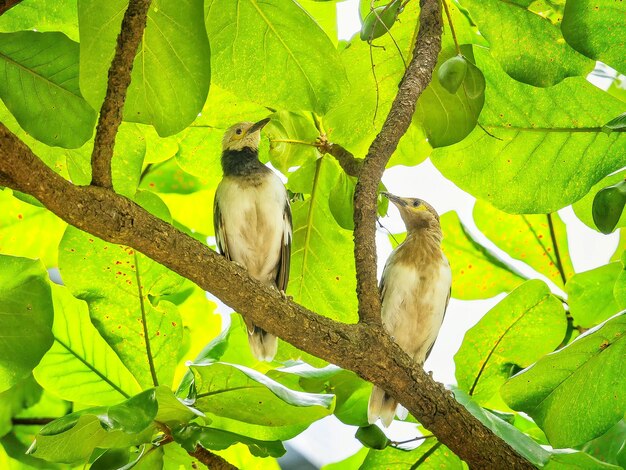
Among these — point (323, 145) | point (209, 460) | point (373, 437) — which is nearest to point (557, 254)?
point (323, 145)

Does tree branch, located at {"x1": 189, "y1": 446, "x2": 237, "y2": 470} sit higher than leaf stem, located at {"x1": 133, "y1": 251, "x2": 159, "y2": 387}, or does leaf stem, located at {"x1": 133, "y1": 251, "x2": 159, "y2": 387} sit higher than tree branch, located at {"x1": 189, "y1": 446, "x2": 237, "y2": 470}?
leaf stem, located at {"x1": 133, "y1": 251, "x2": 159, "y2": 387}

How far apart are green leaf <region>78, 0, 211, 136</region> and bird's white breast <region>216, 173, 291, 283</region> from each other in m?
0.95

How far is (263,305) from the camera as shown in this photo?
99 cm

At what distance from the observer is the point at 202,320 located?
1883 millimetres

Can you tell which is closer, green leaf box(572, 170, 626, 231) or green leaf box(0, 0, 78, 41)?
green leaf box(0, 0, 78, 41)

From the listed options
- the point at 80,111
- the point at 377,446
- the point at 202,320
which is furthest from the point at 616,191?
the point at 202,320

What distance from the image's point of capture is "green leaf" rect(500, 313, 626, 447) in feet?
3.67

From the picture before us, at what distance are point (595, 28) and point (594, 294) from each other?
1.96ft

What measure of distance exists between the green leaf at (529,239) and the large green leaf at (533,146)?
0.42 m

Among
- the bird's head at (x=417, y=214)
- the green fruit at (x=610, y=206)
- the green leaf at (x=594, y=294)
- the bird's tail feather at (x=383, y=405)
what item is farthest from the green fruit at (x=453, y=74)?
the bird's head at (x=417, y=214)

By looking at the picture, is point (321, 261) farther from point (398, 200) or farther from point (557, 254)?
point (398, 200)

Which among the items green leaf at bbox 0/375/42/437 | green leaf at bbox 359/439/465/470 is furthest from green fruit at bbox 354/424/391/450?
green leaf at bbox 0/375/42/437

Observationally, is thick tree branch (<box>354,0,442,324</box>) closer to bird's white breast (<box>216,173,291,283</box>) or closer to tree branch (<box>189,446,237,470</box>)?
tree branch (<box>189,446,237,470</box>)

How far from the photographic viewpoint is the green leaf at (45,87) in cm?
108
